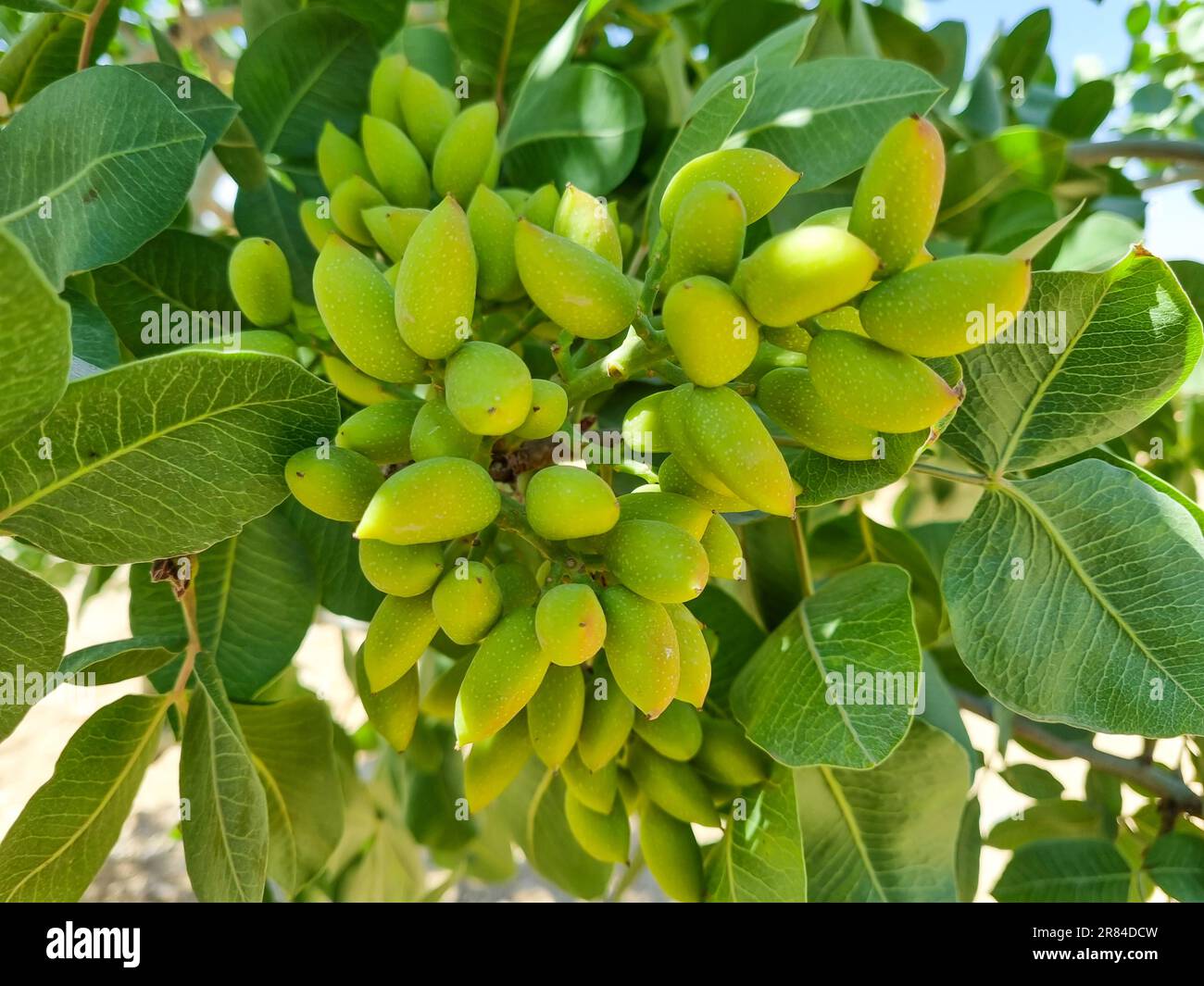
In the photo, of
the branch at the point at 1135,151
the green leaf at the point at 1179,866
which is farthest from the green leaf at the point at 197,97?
the green leaf at the point at 1179,866

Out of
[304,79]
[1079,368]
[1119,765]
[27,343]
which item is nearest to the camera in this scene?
[27,343]

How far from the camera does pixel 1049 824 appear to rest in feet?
4.09

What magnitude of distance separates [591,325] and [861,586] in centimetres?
32

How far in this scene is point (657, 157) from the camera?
3.08ft

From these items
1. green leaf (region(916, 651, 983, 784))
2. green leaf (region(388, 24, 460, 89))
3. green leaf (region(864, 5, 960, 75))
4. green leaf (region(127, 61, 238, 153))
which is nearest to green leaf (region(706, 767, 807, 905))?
green leaf (region(916, 651, 983, 784))

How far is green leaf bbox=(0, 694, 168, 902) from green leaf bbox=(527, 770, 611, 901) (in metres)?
0.41

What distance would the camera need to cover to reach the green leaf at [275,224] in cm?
87

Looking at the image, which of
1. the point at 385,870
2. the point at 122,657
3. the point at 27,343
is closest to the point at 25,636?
the point at 122,657

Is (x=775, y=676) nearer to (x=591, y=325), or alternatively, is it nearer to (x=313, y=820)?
(x=591, y=325)

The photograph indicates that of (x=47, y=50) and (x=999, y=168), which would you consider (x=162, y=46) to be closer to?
(x=47, y=50)

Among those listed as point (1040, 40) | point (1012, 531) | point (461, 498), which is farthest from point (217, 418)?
point (1040, 40)

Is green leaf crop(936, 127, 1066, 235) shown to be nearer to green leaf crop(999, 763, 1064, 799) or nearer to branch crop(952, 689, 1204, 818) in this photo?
branch crop(952, 689, 1204, 818)

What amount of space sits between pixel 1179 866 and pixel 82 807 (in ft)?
3.54

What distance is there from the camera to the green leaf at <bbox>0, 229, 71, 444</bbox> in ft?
1.38
